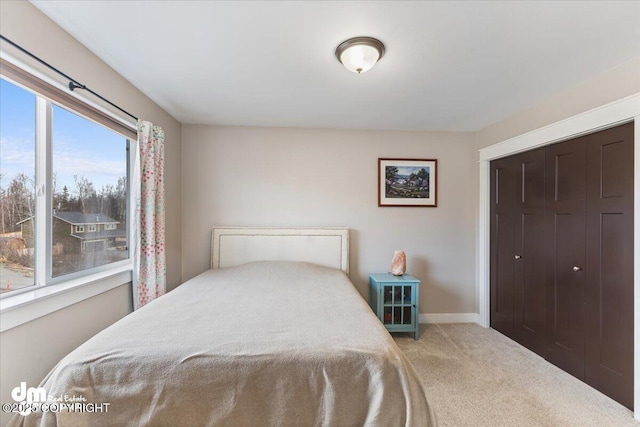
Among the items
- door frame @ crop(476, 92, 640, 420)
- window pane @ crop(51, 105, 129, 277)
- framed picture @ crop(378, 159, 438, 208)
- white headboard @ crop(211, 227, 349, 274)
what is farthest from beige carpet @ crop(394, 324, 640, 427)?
window pane @ crop(51, 105, 129, 277)

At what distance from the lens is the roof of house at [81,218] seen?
176 cm

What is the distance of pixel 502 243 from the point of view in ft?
10.2

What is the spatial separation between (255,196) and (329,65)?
5.90ft

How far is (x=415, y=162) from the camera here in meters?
3.46

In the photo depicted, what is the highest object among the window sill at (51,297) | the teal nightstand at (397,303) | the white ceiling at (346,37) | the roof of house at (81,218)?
the white ceiling at (346,37)

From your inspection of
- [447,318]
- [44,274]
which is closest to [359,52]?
[44,274]

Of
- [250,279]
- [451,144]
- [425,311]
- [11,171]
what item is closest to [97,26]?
[11,171]

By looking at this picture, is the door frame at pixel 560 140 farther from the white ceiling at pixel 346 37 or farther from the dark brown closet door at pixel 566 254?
the white ceiling at pixel 346 37

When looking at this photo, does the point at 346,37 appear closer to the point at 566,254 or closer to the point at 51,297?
the point at 51,297

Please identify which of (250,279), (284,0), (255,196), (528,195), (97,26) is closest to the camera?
(284,0)

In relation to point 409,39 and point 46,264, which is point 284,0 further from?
point 46,264

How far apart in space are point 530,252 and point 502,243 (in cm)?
37

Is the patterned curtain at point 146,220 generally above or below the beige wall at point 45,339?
above

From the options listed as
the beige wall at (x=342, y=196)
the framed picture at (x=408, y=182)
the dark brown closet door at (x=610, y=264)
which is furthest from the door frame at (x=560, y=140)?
the framed picture at (x=408, y=182)
